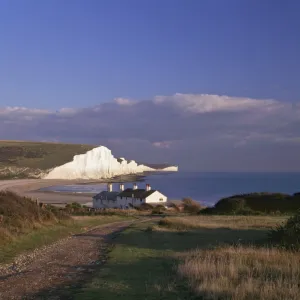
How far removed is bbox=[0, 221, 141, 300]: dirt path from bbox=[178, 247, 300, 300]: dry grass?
2839mm

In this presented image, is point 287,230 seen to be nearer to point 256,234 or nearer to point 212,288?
point 256,234

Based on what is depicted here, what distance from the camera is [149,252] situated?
1764 centimetres

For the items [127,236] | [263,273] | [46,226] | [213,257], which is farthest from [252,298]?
[46,226]

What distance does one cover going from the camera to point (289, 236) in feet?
58.1

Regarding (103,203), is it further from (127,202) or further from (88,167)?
(88,167)

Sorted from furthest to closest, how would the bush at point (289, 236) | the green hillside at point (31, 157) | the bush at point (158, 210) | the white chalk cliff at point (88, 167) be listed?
the white chalk cliff at point (88, 167) → the green hillside at point (31, 157) → the bush at point (158, 210) → the bush at point (289, 236)

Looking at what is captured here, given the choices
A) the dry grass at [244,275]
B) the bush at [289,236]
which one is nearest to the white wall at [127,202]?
the bush at [289,236]

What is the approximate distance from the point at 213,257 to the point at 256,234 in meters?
11.7

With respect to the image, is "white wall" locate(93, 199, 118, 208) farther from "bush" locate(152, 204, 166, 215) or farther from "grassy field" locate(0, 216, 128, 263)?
"grassy field" locate(0, 216, 128, 263)

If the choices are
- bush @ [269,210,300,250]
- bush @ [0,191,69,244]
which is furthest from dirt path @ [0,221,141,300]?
bush @ [269,210,300,250]

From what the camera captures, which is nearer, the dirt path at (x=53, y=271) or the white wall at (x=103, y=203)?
the dirt path at (x=53, y=271)

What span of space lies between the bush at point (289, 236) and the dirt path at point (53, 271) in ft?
21.8

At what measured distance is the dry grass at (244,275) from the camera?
884 cm

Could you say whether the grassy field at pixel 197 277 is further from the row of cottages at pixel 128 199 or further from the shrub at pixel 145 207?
the row of cottages at pixel 128 199
